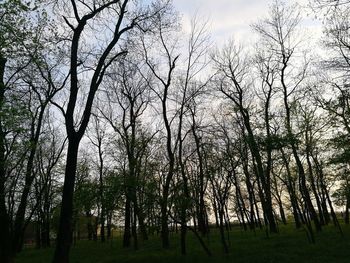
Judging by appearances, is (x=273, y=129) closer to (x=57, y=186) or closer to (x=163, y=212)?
(x=163, y=212)

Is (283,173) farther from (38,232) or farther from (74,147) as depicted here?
(38,232)

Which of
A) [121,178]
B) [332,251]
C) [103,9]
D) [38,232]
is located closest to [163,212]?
[121,178]

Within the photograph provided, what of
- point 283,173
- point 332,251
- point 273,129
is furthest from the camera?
point 283,173

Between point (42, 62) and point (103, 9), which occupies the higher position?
point (103, 9)

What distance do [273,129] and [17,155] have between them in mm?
15862

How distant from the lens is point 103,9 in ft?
47.7

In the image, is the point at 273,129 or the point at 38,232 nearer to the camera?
the point at 273,129

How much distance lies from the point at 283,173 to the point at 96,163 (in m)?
21.4

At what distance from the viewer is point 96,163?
126ft

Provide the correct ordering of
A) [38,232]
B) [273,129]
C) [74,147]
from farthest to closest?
[38,232]
[273,129]
[74,147]

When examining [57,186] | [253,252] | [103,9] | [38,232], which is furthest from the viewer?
[38,232]

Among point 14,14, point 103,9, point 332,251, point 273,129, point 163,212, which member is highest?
point 103,9

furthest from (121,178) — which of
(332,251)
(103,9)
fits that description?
(332,251)

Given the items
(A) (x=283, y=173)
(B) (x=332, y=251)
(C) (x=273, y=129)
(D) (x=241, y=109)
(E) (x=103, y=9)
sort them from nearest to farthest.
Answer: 1. (E) (x=103, y=9)
2. (B) (x=332, y=251)
3. (C) (x=273, y=129)
4. (A) (x=283, y=173)
5. (D) (x=241, y=109)
